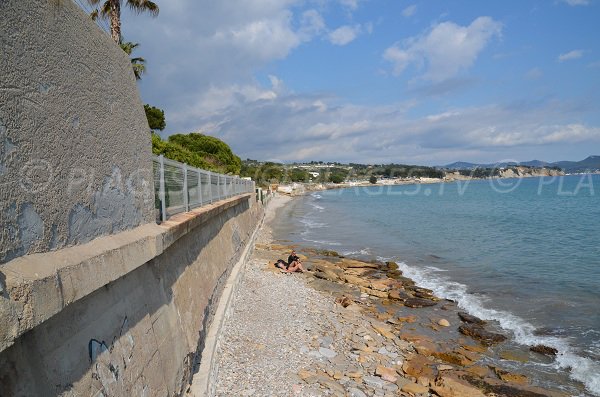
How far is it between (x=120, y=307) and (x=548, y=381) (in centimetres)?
890

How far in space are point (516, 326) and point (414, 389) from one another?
5762mm

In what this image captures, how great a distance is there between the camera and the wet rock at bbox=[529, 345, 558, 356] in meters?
10.3

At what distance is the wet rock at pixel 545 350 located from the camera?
406 inches

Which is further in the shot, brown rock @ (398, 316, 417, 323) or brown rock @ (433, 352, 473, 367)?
brown rock @ (398, 316, 417, 323)

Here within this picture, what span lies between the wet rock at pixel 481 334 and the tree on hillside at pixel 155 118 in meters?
24.6

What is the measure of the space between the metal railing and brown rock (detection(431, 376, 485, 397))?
5890mm

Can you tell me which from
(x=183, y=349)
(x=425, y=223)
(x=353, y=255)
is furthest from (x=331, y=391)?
(x=425, y=223)

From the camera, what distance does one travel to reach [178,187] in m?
7.71

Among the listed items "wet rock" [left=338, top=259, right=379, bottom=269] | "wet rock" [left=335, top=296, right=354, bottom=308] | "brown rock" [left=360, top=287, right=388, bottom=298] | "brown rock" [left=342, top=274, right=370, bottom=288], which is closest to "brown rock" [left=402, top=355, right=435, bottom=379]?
"wet rock" [left=335, top=296, right=354, bottom=308]

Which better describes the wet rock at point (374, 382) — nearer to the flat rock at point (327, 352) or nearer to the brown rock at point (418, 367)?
the brown rock at point (418, 367)

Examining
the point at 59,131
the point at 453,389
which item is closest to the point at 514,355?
the point at 453,389

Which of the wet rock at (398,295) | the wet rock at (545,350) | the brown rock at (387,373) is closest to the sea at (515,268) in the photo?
the wet rock at (545,350)

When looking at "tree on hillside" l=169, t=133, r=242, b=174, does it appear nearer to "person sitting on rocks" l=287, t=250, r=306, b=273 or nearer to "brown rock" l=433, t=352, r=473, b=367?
"person sitting on rocks" l=287, t=250, r=306, b=273

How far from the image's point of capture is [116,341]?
12.6ft
